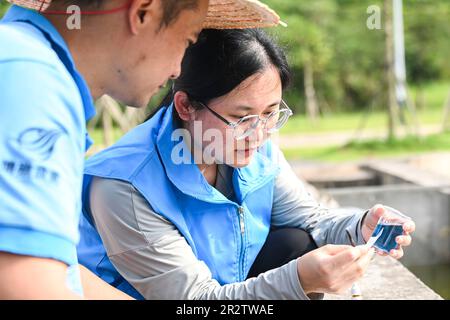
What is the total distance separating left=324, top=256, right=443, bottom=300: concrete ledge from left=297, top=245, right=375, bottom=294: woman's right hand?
105 cm

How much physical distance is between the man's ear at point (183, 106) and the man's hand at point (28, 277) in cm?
106

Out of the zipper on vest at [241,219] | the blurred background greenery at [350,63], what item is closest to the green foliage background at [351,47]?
the blurred background greenery at [350,63]

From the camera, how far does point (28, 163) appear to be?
1.12 meters

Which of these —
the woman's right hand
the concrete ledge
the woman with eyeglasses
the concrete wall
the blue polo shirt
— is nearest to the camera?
the blue polo shirt

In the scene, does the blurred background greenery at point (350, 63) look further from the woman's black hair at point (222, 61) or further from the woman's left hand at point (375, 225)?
the woman's black hair at point (222, 61)

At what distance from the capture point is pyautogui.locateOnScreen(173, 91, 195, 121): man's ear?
84.3 inches

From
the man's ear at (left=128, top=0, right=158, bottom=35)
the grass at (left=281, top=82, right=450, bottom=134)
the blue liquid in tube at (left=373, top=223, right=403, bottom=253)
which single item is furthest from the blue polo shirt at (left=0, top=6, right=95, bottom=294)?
the grass at (left=281, top=82, right=450, bottom=134)

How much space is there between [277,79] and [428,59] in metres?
19.4

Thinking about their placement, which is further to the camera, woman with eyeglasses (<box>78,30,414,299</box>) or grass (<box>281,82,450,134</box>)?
grass (<box>281,82,450,134</box>)

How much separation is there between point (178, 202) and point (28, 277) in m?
1.01

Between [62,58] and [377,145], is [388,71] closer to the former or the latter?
[377,145]

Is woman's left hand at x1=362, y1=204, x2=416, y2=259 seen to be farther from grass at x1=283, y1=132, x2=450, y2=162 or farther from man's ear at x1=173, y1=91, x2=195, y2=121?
grass at x1=283, y1=132, x2=450, y2=162

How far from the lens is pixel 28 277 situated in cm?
111

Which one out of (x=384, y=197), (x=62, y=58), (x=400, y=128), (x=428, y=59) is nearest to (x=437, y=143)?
→ (x=400, y=128)
